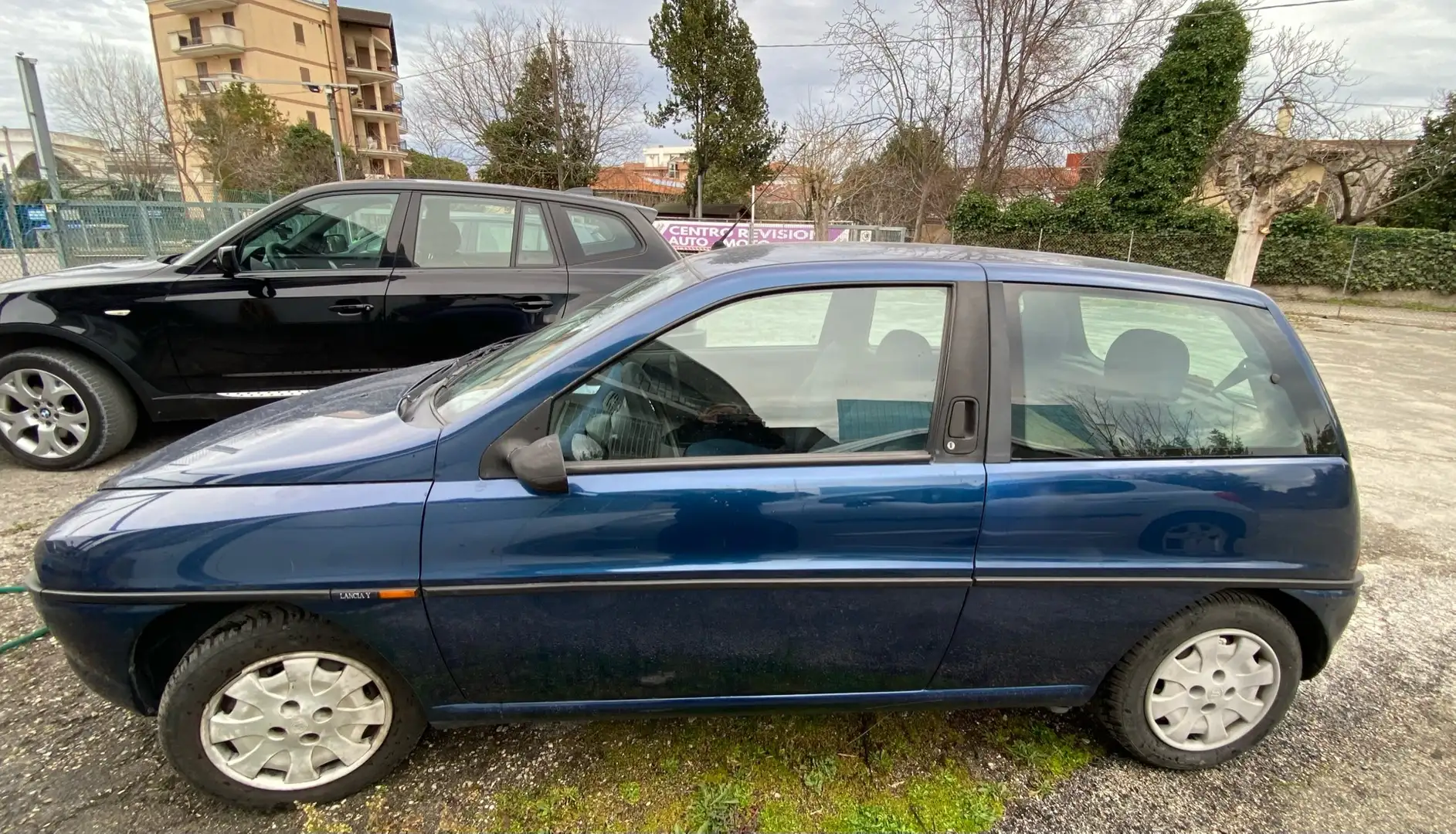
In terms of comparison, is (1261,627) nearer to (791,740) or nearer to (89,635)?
(791,740)

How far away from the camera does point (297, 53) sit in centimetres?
4200

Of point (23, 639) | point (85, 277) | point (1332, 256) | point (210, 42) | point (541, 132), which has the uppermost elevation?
point (210, 42)

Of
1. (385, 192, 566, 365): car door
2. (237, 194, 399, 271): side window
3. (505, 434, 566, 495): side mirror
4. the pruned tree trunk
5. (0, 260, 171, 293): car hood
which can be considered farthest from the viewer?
the pruned tree trunk

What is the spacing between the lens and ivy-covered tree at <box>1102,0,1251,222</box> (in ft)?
53.6

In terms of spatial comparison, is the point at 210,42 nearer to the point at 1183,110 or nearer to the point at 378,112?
the point at 378,112

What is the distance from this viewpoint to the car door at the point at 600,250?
4.55 metres

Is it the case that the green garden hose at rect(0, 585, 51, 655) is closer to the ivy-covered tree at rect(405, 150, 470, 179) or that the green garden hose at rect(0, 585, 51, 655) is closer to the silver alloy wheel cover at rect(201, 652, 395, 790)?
the silver alloy wheel cover at rect(201, 652, 395, 790)

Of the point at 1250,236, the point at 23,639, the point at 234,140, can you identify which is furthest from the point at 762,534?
the point at 234,140

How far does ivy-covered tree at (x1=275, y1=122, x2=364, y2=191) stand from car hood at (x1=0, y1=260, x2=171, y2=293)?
28063 mm

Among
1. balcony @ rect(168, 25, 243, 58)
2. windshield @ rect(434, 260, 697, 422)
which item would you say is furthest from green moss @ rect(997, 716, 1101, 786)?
balcony @ rect(168, 25, 243, 58)

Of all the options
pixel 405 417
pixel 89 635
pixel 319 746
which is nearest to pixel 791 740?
pixel 319 746

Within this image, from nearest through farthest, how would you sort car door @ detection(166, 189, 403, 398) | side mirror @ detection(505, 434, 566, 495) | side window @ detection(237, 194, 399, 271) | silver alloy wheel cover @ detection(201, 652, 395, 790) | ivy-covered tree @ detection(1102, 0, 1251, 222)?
side mirror @ detection(505, 434, 566, 495) → silver alloy wheel cover @ detection(201, 652, 395, 790) → car door @ detection(166, 189, 403, 398) → side window @ detection(237, 194, 399, 271) → ivy-covered tree @ detection(1102, 0, 1251, 222)

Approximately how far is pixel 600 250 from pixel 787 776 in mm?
3665

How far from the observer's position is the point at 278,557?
5.50ft
